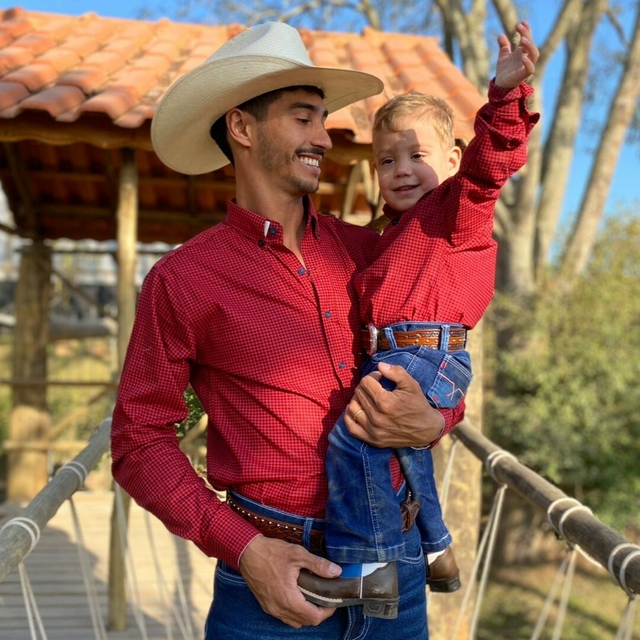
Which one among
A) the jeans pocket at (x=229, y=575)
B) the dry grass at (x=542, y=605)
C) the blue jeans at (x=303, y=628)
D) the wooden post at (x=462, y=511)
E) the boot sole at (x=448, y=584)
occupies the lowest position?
the dry grass at (x=542, y=605)

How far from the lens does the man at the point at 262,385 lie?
159 centimetres

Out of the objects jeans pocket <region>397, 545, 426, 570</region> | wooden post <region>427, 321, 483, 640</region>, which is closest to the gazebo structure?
wooden post <region>427, 321, 483, 640</region>

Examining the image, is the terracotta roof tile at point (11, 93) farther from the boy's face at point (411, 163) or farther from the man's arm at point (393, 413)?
the man's arm at point (393, 413)

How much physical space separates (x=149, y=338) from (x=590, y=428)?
8476 millimetres

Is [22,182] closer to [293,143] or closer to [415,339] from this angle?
[293,143]

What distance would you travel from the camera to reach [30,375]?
6.93 m

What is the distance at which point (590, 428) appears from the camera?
9.33 m

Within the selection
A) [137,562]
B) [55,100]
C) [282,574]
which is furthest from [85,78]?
[282,574]

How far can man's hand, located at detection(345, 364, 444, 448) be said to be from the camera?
1.56 meters

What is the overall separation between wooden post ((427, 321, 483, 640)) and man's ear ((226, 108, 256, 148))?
1.84 m

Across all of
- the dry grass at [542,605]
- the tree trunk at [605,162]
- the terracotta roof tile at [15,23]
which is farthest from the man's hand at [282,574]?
the tree trunk at [605,162]

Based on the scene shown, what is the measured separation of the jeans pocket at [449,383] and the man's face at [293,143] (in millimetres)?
478

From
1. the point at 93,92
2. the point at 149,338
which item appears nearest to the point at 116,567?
the point at 93,92

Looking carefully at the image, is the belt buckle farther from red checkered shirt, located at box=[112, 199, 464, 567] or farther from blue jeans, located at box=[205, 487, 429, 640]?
blue jeans, located at box=[205, 487, 429, 640]
